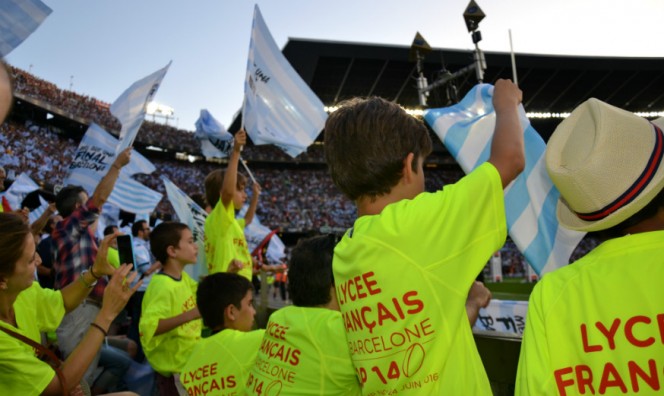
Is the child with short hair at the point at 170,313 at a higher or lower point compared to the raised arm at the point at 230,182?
lower

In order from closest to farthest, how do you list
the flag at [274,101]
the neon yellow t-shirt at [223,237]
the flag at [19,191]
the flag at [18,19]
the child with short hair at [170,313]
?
the child with short hair at [170,313] < the flag at [18,19] < the neon yellow t-shirt at [223,237] < the flag at [274,101] < the flag at [19,191]

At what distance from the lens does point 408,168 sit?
1520mm

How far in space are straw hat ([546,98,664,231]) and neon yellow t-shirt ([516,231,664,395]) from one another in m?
0.08

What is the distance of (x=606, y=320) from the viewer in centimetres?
117

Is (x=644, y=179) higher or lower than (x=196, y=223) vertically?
higher

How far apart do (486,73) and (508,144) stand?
2718cm

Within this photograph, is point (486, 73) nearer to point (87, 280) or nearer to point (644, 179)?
point (87, 280)

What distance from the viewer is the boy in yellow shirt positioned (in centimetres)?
131

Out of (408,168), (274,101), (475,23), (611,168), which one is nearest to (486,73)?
(475,23)

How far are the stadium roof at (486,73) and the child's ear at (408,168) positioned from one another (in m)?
22.3

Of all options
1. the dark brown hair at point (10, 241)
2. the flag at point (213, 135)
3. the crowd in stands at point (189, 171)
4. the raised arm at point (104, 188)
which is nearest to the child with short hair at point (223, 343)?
the dark brown hair at point (10, 241)

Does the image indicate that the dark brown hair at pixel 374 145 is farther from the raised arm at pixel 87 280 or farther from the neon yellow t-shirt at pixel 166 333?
the neon yellow t-shirt at pixel 166 333

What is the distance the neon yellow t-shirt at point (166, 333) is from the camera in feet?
11.4

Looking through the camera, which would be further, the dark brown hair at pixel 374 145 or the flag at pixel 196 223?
the flag at pixel 196 223
